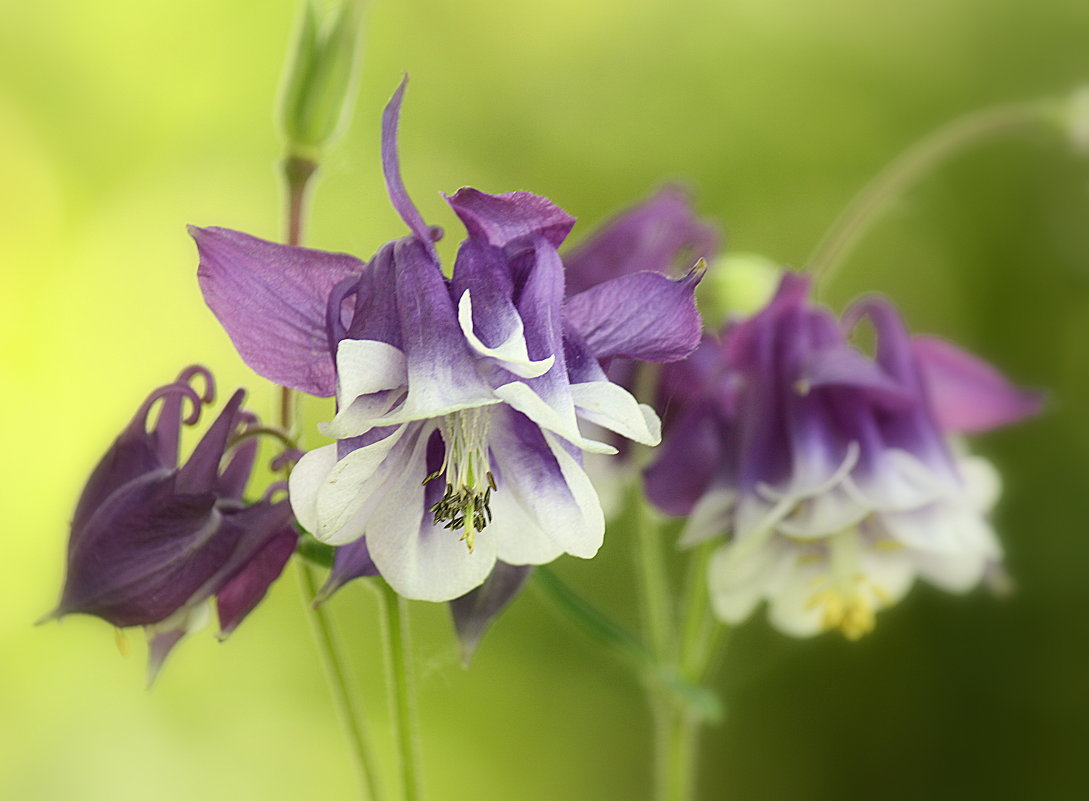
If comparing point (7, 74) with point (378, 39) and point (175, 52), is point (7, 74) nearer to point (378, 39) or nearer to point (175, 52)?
point (175, 52)

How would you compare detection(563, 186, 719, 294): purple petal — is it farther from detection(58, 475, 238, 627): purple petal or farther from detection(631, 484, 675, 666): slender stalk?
detection(58, 475, 238, 627): purple petal

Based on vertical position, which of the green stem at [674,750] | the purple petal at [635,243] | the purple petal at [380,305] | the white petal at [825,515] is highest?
the purple petal at [635,243]

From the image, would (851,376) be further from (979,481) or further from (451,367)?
(451,367)

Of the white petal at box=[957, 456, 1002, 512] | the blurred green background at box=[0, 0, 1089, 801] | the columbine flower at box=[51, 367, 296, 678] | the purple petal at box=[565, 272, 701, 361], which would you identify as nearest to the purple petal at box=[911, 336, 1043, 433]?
the white petal at box=[957, 456, 1002, 512]

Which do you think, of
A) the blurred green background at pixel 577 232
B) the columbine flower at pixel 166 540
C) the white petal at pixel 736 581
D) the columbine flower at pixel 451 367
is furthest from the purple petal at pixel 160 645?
the blurred green background at pixel 577 232

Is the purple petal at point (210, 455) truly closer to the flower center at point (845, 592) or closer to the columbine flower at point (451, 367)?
the columbine flower at point (451, 367)
